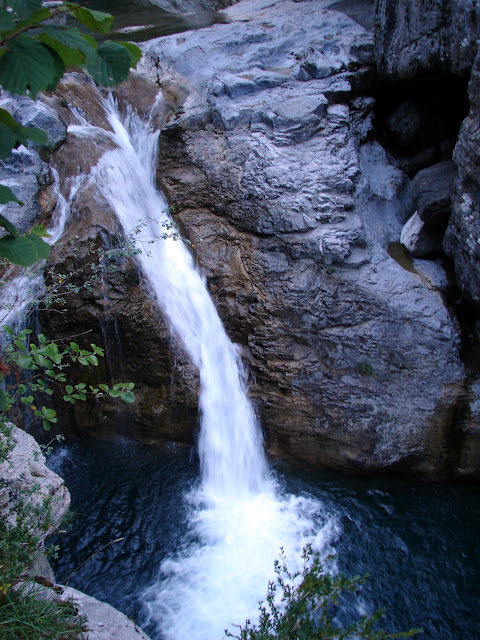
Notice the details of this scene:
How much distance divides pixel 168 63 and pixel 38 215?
511 cm

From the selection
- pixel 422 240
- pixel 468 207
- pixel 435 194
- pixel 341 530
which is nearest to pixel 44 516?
pixel 341 530

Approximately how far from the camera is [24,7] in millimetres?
1178

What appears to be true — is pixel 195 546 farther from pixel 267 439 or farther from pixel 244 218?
pixel 244 218

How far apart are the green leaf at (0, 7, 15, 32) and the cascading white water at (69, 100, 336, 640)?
379cm

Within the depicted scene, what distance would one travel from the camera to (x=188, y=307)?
5988mm

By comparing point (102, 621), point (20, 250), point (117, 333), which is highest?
point (20, 250)

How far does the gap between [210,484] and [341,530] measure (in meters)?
1.63

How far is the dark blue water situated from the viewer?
4131mm

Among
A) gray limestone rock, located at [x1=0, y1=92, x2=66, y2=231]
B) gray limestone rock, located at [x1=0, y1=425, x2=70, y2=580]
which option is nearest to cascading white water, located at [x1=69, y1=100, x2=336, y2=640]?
gray limestone rock, located at [x1=0, y1=92, x2=66, y2=231]

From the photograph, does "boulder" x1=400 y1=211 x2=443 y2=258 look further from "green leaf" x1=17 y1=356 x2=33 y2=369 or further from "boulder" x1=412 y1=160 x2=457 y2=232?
"green leaf" x1=17 y1=356 x2=33 y2=369

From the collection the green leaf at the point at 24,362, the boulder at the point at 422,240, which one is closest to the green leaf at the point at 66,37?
the green leaf at the point at 24,362

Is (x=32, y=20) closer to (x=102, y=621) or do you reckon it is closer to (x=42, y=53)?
(x=42, y=53)

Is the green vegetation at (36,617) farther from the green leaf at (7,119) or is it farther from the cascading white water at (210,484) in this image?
the green leaf at (7,119)

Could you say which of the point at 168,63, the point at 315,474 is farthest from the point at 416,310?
the point at 168,63
